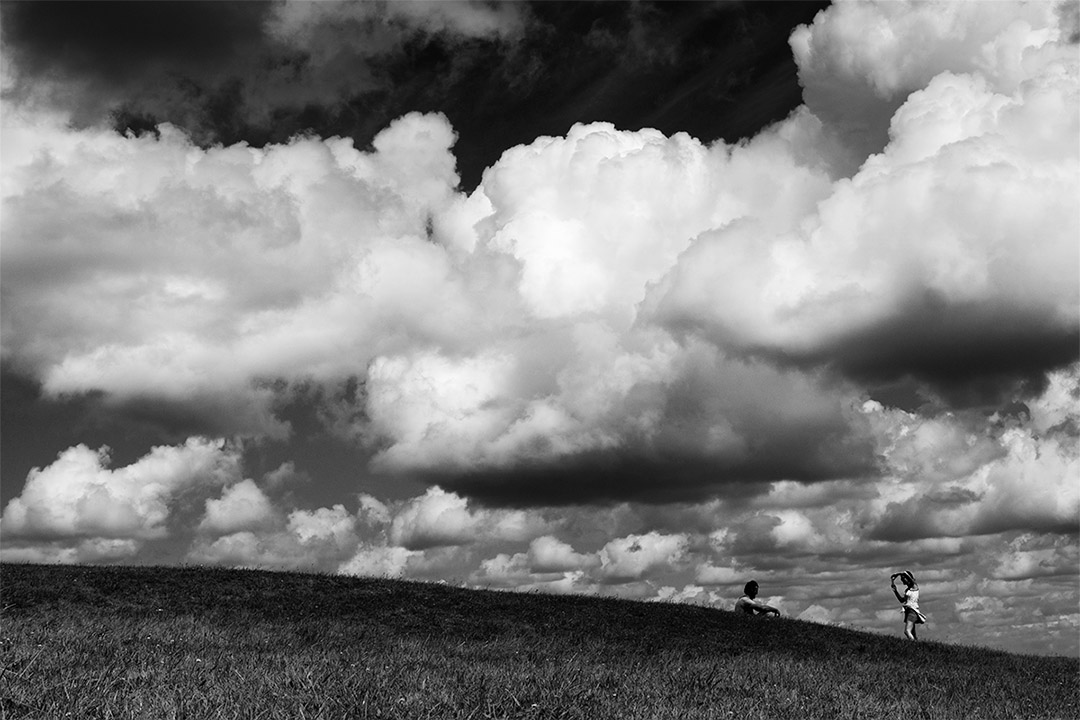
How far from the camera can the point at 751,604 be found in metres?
31.7

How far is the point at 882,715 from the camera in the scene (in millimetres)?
12969

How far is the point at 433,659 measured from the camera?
15.2m

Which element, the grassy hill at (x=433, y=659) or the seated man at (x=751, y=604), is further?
the seated man at (x=751, y=604)

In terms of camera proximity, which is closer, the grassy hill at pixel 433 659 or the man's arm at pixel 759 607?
the grassy hill at pixel 433 659

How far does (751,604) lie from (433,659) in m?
19.1

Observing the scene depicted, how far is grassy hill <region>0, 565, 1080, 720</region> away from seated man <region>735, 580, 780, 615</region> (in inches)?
66.3

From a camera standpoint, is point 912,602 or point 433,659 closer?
point 433,659

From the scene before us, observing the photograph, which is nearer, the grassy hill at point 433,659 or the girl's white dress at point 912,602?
the grassy hill at point 433,659

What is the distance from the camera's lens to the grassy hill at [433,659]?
9.74m

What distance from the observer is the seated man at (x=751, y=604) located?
31.3 meters

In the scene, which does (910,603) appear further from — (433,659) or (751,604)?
(433,659)

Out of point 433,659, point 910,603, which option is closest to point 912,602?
point 910,603

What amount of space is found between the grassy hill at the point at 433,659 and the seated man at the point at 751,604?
66.3 inches

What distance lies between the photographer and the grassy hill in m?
9.74
